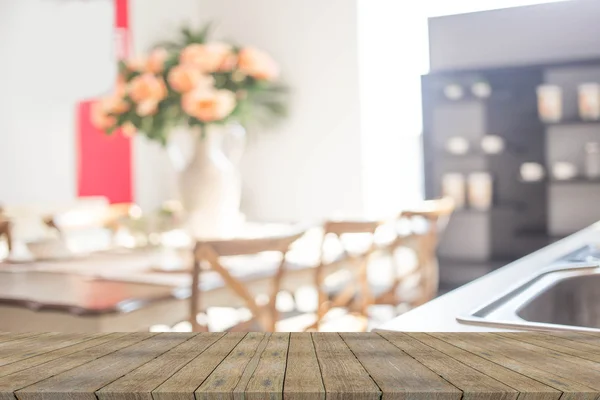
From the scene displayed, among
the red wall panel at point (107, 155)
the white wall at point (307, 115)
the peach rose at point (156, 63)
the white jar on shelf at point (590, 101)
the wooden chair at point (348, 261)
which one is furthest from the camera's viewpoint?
the white wall at point (307, 115)

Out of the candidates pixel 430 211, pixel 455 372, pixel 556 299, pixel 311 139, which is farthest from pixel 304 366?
pixel 311 139

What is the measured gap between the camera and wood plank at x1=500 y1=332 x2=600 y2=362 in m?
0.71

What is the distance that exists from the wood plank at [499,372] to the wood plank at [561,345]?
8 centimetres

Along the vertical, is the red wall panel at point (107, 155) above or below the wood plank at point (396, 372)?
Answer: above

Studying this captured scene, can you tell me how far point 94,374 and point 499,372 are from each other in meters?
0.38

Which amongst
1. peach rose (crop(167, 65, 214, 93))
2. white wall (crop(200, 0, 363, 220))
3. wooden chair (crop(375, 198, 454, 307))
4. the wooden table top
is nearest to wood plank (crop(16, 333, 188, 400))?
the wooden table top

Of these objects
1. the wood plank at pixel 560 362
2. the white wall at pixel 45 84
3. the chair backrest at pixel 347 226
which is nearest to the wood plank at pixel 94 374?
the wood plank at pixel 560 362

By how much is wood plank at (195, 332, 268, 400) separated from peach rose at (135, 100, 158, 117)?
4.02 feet

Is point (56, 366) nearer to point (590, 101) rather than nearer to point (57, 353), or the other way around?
point (57, 353)

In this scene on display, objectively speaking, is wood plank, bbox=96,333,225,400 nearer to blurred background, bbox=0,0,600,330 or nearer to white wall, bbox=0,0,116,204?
blurred background, bbox=0,0,600,330

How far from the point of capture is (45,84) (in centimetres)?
494

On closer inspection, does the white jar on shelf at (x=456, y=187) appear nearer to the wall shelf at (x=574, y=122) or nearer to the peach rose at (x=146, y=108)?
the wall shelf at (x=574, y=122)

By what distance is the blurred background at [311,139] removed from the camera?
6.92 ft

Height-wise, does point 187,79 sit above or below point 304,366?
above
